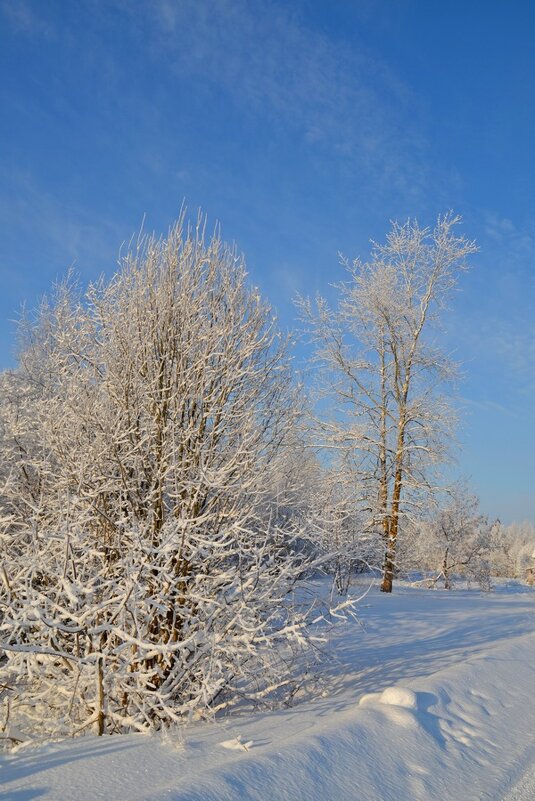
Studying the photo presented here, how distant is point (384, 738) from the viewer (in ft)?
13.1

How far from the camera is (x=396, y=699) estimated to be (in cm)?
459

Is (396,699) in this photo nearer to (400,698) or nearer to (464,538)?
(400,698)

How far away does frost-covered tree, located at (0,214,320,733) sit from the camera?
4898 mm

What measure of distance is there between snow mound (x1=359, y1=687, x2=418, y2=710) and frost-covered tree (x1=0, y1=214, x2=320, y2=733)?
0.82 m

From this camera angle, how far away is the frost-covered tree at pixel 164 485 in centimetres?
490

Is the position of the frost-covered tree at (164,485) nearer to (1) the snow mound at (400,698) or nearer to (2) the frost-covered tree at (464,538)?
(1) the snow mound at (400,698)

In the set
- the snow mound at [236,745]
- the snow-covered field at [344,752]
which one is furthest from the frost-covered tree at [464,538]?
the snow mound at [236,745]

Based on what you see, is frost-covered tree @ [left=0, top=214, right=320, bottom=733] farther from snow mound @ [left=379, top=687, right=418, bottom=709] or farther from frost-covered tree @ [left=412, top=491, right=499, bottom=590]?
frost-covered tree @ [left=412, top=491, right=499, bottom=590]

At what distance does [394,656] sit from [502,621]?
12.4ft

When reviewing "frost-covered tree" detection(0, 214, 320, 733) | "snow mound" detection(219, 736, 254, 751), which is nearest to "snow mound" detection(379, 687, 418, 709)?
Result: "frost-covered tree" detection(0, 214, 320, 733)

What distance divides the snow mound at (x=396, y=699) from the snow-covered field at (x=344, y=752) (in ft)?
0.04

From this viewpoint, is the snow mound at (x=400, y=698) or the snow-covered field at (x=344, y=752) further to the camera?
the snow mound at (x=400, y=698)

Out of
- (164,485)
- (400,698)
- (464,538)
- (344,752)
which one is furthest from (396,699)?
(464,538)

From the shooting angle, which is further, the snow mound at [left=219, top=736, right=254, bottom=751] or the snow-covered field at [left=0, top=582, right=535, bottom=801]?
the snow mound at [left=219, top=736, right=254, bottom=751]
